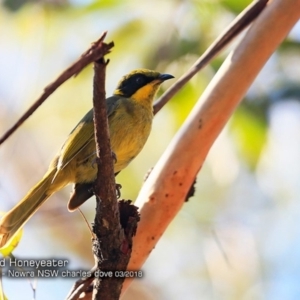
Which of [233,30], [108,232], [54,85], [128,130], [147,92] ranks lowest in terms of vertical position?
[54,85]

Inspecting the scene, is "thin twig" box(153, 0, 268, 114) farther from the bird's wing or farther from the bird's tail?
the bird's tail

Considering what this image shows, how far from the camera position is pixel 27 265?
3346 millimetres

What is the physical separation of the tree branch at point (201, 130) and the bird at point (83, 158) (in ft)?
1.62

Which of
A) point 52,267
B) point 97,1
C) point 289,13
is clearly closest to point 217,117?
point 289,13

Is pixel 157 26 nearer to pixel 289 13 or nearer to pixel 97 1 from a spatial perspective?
pixel 97 1

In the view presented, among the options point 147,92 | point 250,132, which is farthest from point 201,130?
point 250,132

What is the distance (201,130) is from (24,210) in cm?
128

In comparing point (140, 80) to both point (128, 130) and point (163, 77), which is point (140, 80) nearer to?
point (163, 77)

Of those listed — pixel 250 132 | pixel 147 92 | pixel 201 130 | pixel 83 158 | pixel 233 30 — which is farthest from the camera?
pixel 250 132

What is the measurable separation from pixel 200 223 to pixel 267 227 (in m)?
0.98

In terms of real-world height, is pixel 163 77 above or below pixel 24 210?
above

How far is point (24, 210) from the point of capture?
3.92 meters

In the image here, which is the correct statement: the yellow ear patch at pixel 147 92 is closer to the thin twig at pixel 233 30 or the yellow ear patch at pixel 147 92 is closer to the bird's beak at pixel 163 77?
the bird's beak at pixel 163 77

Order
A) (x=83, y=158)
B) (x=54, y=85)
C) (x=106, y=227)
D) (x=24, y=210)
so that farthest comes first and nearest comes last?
(x=83, y=158) → (x=24, y=210) → (x=106, y=227) → (x=54, y=85)
